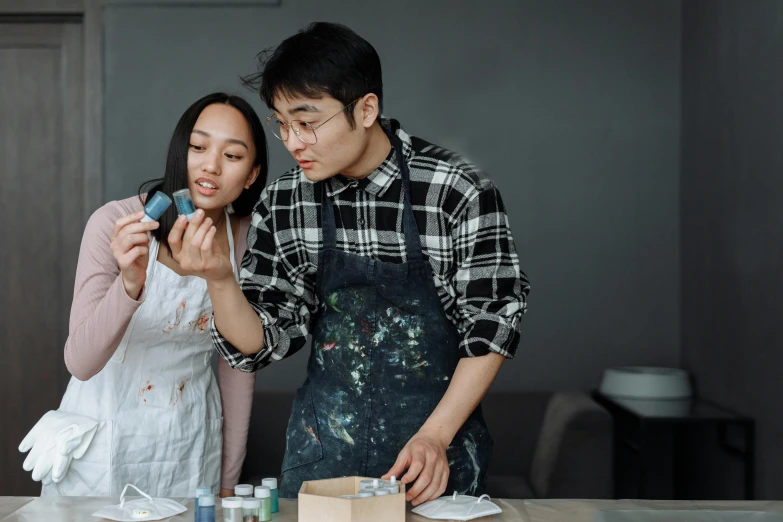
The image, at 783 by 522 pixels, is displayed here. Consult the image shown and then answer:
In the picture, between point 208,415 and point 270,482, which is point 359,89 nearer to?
point 270,482

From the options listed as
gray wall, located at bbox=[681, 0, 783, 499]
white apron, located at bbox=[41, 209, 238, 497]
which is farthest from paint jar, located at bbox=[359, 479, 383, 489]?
gray wall, located at bbox=[681, 0, 783, 499]

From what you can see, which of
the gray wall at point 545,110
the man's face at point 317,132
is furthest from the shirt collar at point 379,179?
the gray wall at point 545,110

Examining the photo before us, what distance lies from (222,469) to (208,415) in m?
0.19

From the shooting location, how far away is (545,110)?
11.8ft

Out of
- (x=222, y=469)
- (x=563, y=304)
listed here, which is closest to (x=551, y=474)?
(x=563, y=304)

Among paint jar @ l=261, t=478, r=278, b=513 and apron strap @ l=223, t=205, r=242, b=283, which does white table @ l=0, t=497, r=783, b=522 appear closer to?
paint jar @ l=261, t=478, r=278, b=513

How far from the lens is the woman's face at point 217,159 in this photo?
196 centimetres

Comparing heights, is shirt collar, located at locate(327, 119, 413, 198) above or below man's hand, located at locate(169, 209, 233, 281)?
above

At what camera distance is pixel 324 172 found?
1.62 metres

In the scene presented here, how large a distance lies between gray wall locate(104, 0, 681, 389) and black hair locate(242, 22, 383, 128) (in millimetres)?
1992

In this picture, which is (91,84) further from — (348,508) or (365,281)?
(348,508)

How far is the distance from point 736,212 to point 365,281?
1.70 meters

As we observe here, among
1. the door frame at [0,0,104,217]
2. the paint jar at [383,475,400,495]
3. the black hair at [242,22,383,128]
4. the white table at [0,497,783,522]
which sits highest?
the door frame at [0,0,104,217]

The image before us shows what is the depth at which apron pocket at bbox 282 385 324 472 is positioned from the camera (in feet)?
5.72
